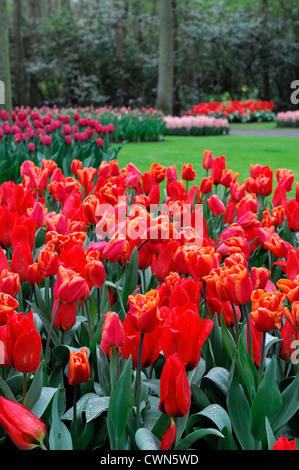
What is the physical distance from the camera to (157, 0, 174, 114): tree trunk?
56.0 ft

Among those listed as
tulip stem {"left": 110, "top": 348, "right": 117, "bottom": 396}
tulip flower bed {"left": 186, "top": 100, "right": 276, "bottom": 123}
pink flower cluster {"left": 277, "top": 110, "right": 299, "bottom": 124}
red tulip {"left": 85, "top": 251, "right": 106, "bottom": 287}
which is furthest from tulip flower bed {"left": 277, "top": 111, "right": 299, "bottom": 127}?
tulip stem {"left": 110, "top": 348, "right": 117, "bottom": 396}

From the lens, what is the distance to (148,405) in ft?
4.52

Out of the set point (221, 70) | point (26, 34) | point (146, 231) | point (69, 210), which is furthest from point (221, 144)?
point (26, 34)

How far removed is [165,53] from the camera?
57.1 feet

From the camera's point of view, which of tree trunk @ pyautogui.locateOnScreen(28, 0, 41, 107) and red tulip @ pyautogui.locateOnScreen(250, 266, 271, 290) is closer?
red tulip @ pyautogui.locateOnScreen(250, 266, 271, 290)

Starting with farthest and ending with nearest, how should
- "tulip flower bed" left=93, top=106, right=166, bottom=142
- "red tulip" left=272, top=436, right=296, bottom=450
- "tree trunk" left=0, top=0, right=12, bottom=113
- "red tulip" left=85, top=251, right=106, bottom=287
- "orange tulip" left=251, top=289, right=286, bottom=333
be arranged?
"tulip flower bed" left=93, top=106, right=166, bottom=142, "tree trunk" left=0, top=0, right=12, bottom=113, "red tulip" left=85, top=251, right=106, bottom=287, "orange tulip" left=251, top=289, right=286, bottom=333, "red tulip" left=272, top=436, right=296, bottom=450

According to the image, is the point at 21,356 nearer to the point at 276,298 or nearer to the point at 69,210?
the point at 276,298

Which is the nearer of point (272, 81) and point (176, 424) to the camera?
point (176, 424)

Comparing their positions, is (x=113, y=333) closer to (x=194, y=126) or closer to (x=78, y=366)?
(x=78, y=366)

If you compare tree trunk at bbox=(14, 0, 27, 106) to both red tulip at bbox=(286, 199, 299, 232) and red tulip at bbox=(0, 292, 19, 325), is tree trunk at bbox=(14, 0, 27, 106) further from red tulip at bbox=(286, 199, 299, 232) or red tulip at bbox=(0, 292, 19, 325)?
red tulip at bbox=(0, 292, 19, 325)

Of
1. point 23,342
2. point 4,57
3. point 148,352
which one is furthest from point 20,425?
point 4,57

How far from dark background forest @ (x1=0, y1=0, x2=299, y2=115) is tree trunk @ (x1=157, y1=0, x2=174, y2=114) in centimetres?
538

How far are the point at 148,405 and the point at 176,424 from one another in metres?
0.16

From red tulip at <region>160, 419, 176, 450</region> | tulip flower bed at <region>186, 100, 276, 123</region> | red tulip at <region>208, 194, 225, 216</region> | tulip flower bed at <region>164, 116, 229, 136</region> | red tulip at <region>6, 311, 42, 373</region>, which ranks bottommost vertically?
red tulip at <region>160, 419, 176, 450</region>
